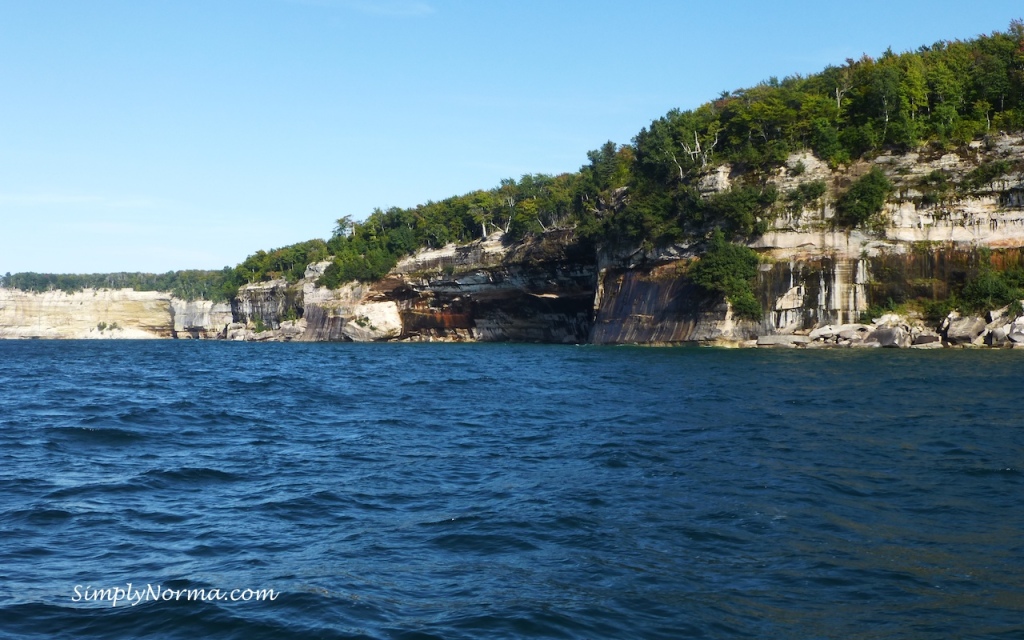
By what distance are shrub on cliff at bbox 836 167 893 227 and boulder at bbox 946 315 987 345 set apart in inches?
366

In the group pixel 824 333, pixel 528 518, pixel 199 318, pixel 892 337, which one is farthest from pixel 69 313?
pixel 528 518

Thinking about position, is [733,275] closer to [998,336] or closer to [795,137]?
[795,137]

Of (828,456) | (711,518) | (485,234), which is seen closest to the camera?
(711,518)

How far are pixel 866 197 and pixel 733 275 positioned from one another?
1003 cm

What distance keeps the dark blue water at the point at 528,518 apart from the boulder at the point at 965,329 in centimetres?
2651

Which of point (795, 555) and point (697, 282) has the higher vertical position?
point (697, 282)

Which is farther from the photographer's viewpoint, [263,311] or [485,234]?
[263,311]

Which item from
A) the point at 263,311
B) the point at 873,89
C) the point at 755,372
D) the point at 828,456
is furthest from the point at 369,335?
the point at 828,456

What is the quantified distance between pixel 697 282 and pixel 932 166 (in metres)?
17.0

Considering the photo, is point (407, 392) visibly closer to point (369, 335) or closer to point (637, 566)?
point (637, 566)

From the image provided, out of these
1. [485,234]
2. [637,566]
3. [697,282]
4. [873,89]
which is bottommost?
[637,566]

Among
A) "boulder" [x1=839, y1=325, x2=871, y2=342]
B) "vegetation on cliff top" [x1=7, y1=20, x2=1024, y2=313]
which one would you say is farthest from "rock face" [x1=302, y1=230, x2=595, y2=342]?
"boulder" [x1=839, y1=325, x2=871, y2=342]

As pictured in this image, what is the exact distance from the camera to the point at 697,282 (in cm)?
6203

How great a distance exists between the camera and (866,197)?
56625mm
